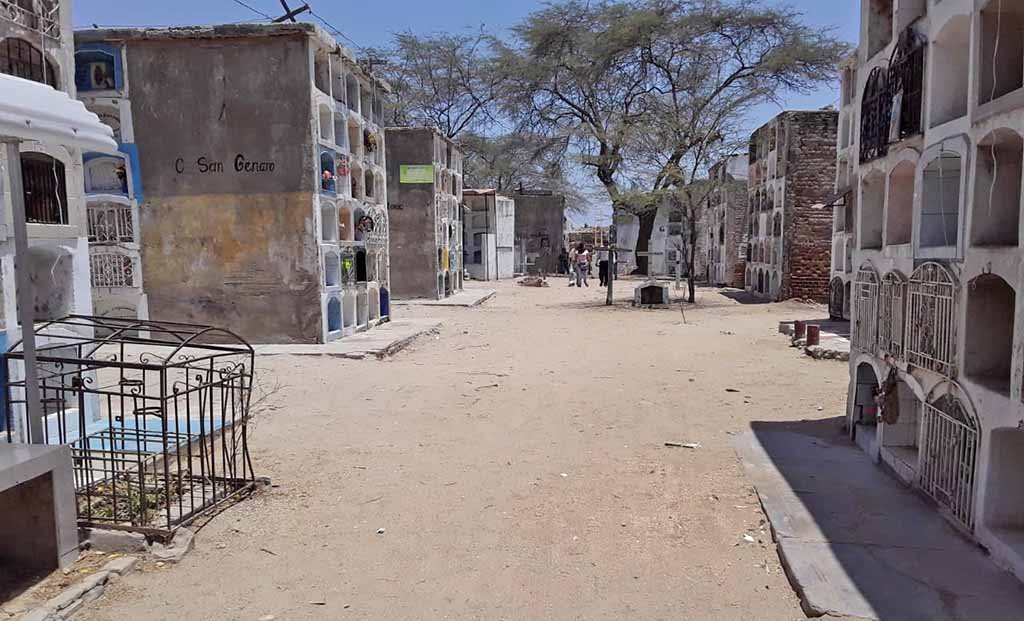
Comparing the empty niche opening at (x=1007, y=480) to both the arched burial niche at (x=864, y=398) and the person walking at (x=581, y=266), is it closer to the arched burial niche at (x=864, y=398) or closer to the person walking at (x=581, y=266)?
the arched burial niche at (x=864, y=398)

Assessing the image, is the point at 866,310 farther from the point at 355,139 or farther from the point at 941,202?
the point at 355,139

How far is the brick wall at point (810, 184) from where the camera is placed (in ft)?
Answer: 67.8

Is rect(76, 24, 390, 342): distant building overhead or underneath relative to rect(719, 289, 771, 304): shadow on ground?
overhead

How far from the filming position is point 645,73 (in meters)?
29.9

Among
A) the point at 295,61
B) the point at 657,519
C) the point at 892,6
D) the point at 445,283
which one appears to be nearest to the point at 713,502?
the point at 657,519

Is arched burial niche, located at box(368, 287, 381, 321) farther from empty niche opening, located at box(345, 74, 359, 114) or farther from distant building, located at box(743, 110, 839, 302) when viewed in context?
distant building, located at box(743, 110, 839, 302)

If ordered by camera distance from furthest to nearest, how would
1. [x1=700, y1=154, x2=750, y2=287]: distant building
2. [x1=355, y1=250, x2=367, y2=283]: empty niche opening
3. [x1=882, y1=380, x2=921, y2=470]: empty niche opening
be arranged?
[x1=700, y1=154, x2=750, y2=287]: distant building < [x1=355, y1=250, x2=367, y2=283]: empty niche opening < [x1=882, y1=380, x2=921, y2=470]: empty niche opening

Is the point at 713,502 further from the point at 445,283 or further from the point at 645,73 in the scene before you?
the point at 645,73

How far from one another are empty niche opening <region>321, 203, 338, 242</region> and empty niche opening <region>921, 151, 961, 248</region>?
9982mm

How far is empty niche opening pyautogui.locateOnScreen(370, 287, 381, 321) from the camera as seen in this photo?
1557cm

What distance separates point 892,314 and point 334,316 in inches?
386

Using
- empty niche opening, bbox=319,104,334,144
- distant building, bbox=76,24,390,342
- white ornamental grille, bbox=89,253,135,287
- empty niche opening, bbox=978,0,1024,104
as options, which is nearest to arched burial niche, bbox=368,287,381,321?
distant building, bbox=76,24,390,342

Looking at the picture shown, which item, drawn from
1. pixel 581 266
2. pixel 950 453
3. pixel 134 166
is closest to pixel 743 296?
pixel 581 266

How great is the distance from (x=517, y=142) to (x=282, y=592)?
33.1 m
